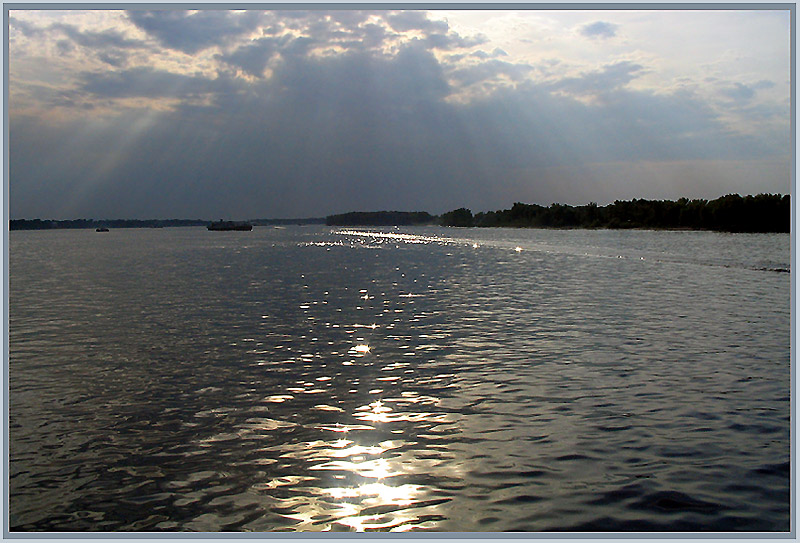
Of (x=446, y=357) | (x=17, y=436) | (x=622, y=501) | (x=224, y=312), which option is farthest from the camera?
(x=224, y=312)

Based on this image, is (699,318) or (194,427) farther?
(699,318)

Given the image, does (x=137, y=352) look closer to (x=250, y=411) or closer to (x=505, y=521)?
(x=250, y=411)

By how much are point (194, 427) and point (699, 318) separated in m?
27.8

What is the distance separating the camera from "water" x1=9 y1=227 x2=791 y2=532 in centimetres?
1195

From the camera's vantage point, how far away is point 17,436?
53.0ft

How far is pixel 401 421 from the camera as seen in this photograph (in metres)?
17.0

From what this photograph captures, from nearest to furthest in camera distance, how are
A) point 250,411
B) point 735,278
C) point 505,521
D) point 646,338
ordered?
point 505,521 < point 250,411 < point 646,338 < point 735,278

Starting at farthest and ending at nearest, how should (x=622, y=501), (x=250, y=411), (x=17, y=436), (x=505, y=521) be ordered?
(x=250, y=411) < (x=17, y=436) < (x=622, y=501) < (x=505, y=521)

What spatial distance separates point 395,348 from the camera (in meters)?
27.3

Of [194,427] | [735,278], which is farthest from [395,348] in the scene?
[735,278]

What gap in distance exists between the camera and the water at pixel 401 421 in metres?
11.9

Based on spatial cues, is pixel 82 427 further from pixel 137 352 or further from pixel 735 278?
pixel 735 278

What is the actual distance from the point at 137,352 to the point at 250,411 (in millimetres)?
11001

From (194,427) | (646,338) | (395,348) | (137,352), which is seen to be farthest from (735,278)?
(194,427)
